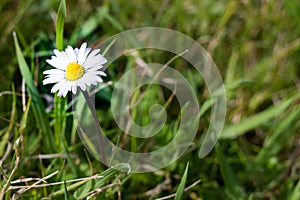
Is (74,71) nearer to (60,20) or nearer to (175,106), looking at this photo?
(60,20)

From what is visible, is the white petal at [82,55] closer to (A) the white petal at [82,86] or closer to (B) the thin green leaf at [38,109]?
(A) the white petal at [82,86]

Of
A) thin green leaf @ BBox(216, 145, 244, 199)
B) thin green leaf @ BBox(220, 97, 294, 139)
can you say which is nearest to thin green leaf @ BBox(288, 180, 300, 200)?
thin green leaf @ BBox(216, 145, 244, 199)

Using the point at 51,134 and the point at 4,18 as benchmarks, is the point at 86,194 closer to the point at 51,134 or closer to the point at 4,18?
the point at 51,134

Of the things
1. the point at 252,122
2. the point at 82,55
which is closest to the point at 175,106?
the point at 252,122

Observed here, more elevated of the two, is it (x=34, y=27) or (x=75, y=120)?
(x=34, y=27)

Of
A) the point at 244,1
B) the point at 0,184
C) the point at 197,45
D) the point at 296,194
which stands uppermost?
the point at 244,1

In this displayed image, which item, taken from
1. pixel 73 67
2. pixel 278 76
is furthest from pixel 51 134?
pixel 278 76

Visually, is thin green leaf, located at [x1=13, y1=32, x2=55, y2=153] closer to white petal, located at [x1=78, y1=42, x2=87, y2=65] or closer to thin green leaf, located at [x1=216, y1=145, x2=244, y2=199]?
white petal, located at [x1=78, y1=42, x2=87, y2=65]
